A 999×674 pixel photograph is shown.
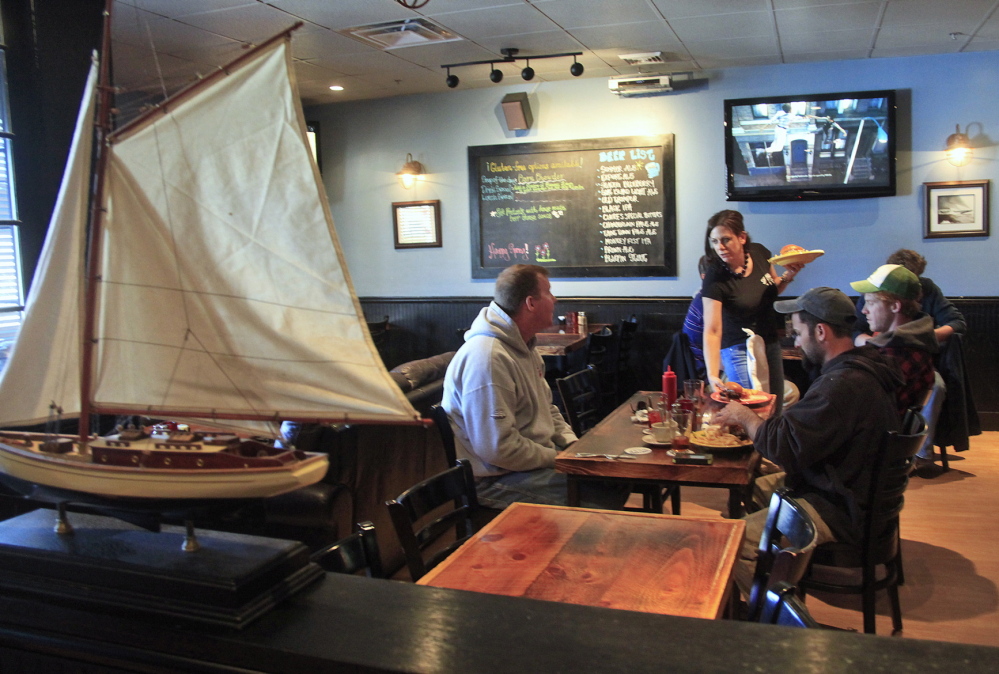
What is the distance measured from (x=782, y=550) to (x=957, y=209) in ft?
18.5

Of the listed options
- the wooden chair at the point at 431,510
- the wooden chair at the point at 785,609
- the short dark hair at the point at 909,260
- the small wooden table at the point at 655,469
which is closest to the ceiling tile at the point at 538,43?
the short dark hair at the point at 909,260

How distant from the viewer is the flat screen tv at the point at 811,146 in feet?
20.5

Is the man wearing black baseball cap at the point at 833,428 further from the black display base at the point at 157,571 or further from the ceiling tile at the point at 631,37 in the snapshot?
the ceiling tile at the point at 631,37

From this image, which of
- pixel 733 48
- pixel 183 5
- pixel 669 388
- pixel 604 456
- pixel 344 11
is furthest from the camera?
pixel 733 48

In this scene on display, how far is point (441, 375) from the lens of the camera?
14.3ft

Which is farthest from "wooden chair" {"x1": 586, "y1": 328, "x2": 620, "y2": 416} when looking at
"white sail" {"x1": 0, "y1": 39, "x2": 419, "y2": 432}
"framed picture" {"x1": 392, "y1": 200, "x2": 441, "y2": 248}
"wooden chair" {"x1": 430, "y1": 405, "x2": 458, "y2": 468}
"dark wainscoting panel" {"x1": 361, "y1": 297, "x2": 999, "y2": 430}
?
"white sail" {"x1": 0, "y1": 39, "x2": 419, "y2": 432}

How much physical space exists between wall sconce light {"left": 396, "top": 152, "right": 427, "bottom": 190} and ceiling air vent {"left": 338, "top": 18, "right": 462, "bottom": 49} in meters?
1.89

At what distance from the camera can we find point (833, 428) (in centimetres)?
243

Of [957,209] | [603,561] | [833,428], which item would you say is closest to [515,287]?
[833,428]

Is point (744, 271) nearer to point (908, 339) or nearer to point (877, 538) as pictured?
point (908, 339)

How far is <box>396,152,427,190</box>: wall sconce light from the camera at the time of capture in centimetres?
755

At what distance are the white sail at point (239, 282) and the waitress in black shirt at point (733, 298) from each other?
324 cm

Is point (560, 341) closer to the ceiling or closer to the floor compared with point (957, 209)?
closer to the floor

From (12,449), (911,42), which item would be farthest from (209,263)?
(911,42)
